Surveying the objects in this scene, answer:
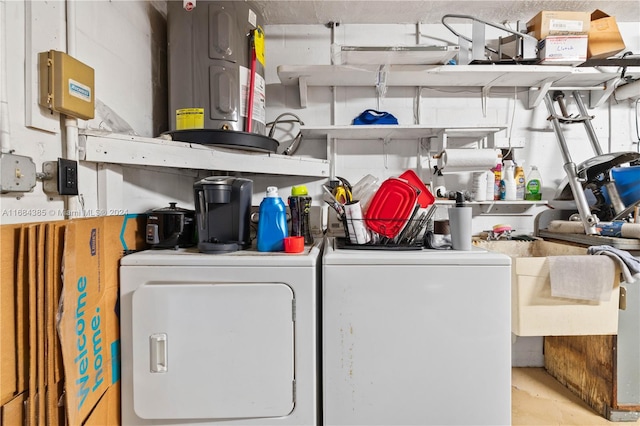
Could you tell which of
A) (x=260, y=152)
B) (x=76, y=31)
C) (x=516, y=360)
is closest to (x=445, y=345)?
(x=260, y=152)

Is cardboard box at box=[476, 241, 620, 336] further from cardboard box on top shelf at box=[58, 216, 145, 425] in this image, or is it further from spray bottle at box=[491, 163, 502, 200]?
cardboard box on top shelf at box=[58, 216, 145, 425]

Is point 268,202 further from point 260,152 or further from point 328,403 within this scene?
point 328,403

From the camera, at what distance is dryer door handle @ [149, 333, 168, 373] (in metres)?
1.09

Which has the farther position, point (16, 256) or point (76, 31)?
point (76, 31)

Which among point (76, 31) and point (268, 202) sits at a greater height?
point (76, 31)

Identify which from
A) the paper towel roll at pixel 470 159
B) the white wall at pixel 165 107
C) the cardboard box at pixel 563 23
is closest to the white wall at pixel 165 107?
the white wall at pixel 165 107

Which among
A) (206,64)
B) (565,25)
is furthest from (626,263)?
(206,64)

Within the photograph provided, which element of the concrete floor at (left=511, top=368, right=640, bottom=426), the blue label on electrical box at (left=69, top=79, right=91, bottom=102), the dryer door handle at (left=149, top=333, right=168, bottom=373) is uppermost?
the blue label on electrical box at (left=69, top=79, right=91, bottom=102)

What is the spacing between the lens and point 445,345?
3.61 feet

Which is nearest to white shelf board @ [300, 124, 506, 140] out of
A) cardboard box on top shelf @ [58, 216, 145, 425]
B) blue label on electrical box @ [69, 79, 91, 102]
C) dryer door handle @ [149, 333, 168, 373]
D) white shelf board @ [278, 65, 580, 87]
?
white shelf board @ [278, 65, 580, 87]

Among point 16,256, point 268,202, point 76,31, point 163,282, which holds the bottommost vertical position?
point 163,282

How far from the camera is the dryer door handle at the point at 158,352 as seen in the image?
3.58ft

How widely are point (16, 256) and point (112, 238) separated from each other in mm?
277

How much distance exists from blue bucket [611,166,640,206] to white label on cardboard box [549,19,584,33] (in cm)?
80
